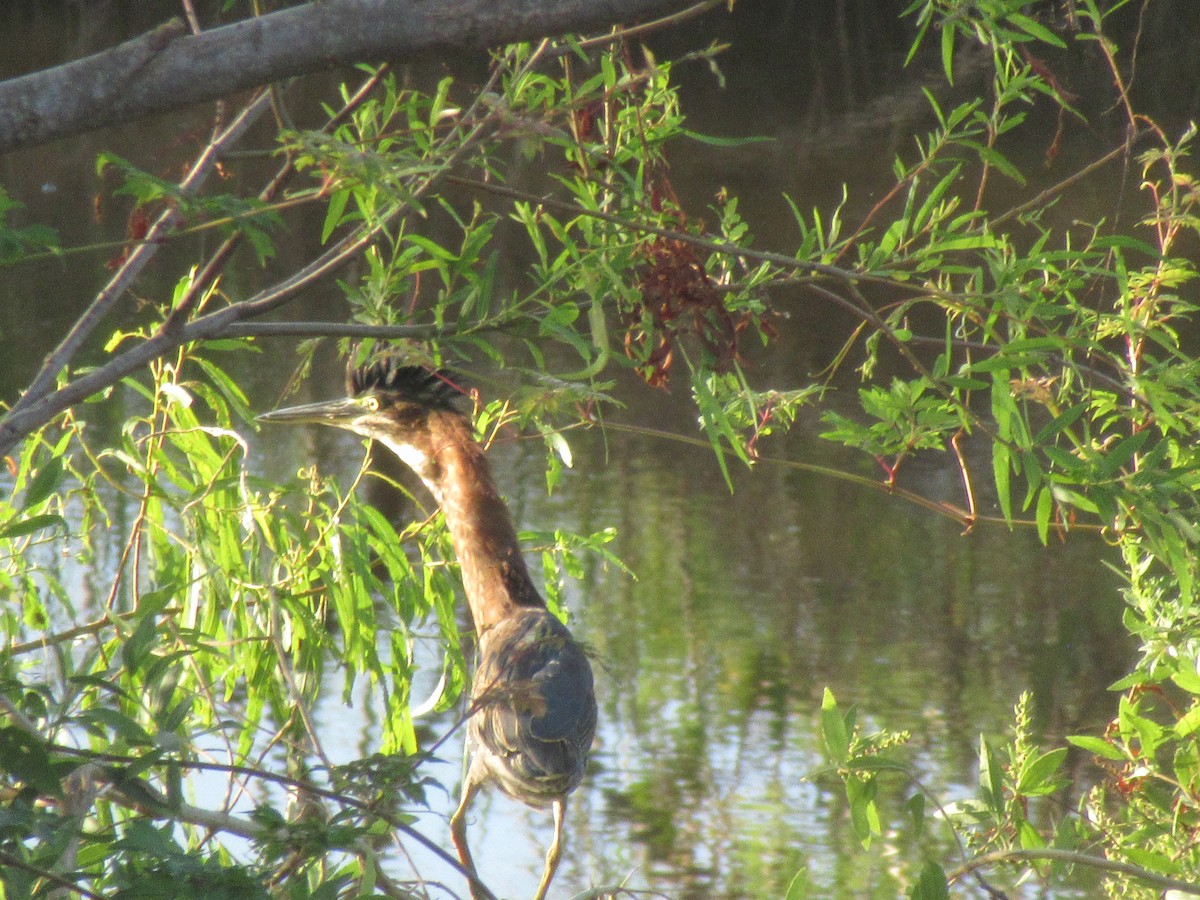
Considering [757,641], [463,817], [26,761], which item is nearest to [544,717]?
[463,817]

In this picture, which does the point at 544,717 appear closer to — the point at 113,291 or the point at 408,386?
the point at 408,386

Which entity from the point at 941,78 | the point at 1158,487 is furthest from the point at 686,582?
the point at 941,78

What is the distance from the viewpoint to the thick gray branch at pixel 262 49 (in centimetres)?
70

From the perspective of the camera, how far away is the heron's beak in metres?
1.79

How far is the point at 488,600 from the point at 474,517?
4.3 inches

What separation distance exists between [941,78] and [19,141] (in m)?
7.90

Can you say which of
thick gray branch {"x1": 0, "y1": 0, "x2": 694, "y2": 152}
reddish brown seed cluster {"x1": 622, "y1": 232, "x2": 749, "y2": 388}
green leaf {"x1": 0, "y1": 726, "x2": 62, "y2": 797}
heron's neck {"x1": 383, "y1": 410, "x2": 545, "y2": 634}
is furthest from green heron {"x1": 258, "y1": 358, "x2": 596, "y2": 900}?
thick gray branch {"x1": 0, "y1": 0, "x2": 694, "y2": 152}

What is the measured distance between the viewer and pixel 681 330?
102 centimetres

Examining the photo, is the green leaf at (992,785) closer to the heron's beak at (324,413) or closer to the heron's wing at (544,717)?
the heron's wing at (544,717)

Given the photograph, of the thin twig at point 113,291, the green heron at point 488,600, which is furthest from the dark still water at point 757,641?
the thin twig at point 113,291

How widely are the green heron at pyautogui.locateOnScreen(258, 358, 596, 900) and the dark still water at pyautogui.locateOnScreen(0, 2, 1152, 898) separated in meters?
0.16

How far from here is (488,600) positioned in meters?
1.81

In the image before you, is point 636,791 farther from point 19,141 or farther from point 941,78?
point 941,78

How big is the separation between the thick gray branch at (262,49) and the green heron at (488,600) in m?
0.92
